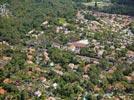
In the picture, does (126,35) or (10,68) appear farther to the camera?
(126,35)

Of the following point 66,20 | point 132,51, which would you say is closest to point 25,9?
point 66,20

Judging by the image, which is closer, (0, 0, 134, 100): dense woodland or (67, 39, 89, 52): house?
(0, 0, 134, 100): dense woodland

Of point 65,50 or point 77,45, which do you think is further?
point 77,45

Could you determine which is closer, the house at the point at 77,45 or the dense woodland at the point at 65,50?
the dense woodland at the point at 65,50

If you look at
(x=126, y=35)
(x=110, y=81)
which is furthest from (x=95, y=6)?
(x=110, y=81)

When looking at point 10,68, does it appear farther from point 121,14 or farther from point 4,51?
point 121,14

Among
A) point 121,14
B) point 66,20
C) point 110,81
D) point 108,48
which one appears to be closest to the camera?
point 110,81

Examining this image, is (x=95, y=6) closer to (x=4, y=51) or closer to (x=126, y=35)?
(x=126, y=35)

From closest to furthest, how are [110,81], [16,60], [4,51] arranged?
1. [110,81]
2. [16,60]
3. [4,51]

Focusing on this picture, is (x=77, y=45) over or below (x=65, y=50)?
below
